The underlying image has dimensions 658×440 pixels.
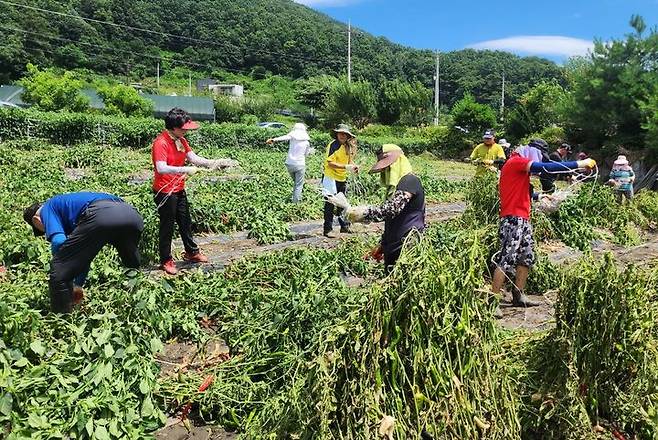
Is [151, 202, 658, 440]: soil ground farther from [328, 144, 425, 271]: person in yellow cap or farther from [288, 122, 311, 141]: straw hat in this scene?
[288, 122, 311, 141]: straw hat

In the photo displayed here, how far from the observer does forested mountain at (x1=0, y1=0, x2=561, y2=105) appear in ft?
243

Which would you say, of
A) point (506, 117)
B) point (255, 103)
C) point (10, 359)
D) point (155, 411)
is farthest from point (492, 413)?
point (255, 103)

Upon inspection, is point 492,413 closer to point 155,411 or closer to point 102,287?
point 155,411

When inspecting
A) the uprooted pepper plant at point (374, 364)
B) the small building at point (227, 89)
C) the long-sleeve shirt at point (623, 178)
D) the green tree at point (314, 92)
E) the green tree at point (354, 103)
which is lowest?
the uprooted pepper plant at point (374, 364)

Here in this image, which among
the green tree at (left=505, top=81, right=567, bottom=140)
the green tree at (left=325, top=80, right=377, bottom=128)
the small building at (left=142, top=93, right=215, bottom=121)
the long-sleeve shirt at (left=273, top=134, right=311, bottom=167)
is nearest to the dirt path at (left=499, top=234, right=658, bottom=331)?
the long-sleeve shirt at (left=273, top=134, right=311, bottom=167)

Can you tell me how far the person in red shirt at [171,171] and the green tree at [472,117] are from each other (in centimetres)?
2589

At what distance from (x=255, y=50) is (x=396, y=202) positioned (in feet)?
280

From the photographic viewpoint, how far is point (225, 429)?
2.88m

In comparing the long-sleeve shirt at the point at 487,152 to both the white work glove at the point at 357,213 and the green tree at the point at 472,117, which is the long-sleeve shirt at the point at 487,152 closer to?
the white work glove at the point at 357,213

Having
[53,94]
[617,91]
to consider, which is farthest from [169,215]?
[53,94]

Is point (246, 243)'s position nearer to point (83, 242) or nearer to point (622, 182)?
point (83, 242)

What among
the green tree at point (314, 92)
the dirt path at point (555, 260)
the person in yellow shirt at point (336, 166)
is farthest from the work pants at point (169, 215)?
the green tree at point (314, 92)

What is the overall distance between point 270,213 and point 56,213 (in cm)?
425

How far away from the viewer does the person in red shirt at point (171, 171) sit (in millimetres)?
5277
